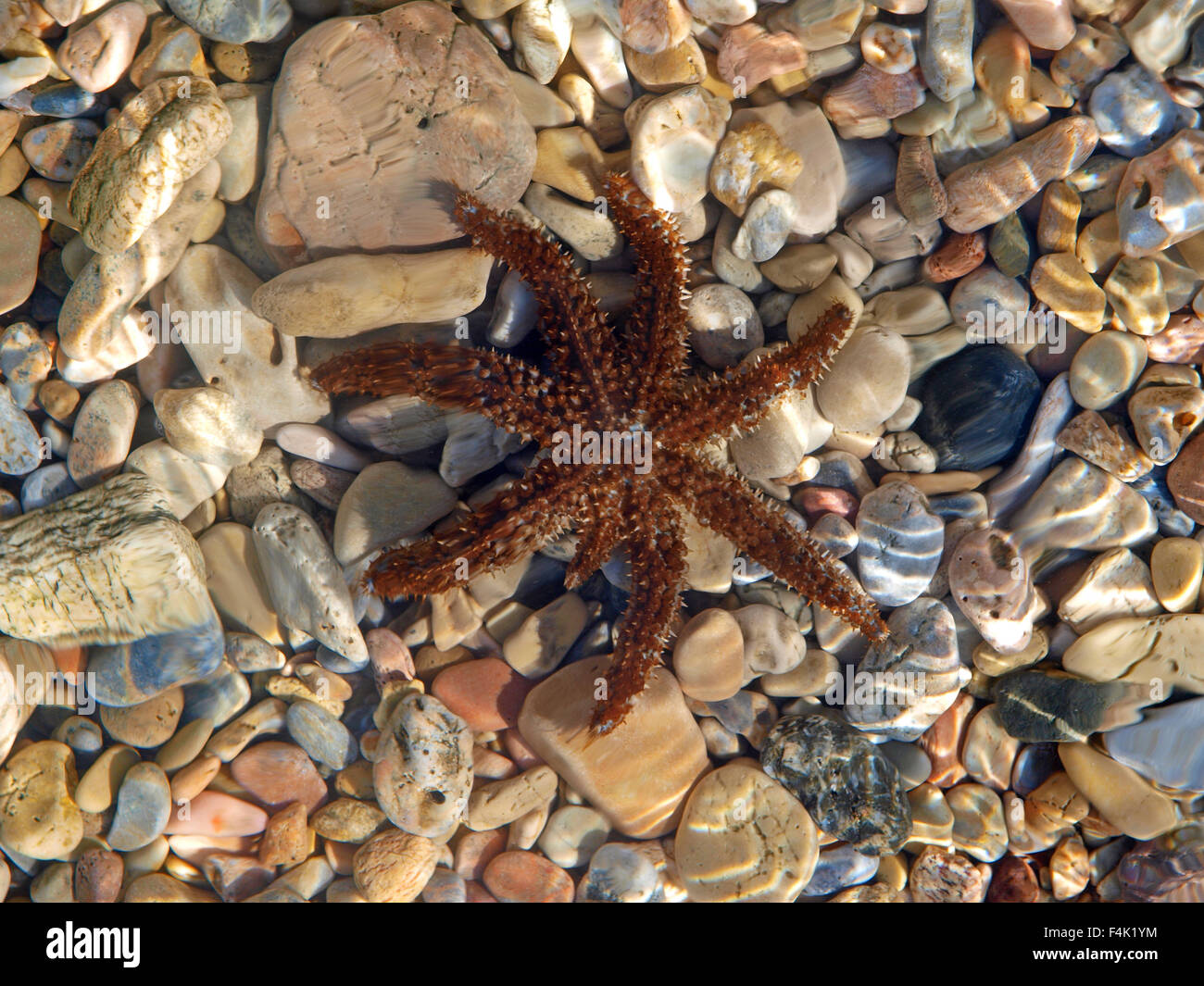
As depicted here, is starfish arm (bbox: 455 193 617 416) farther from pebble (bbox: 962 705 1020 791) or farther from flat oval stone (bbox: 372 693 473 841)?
pebble (bbox: 962 705 1020 791)

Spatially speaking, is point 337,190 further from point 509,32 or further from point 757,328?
point 757,328

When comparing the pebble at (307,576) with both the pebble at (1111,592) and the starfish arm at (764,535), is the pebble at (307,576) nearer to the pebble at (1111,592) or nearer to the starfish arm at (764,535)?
the starfish arm at (764,535)

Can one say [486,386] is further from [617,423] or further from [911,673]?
[911,673]

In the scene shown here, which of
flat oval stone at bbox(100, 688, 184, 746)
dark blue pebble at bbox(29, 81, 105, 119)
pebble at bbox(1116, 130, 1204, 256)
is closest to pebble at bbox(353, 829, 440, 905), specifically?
flat oval stone at bbox(100, 688, 184, 746)

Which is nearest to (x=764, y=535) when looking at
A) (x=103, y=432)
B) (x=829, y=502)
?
(x=829, y=502)

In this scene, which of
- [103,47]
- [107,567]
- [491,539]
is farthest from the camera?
[107,567]

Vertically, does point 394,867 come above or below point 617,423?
below
